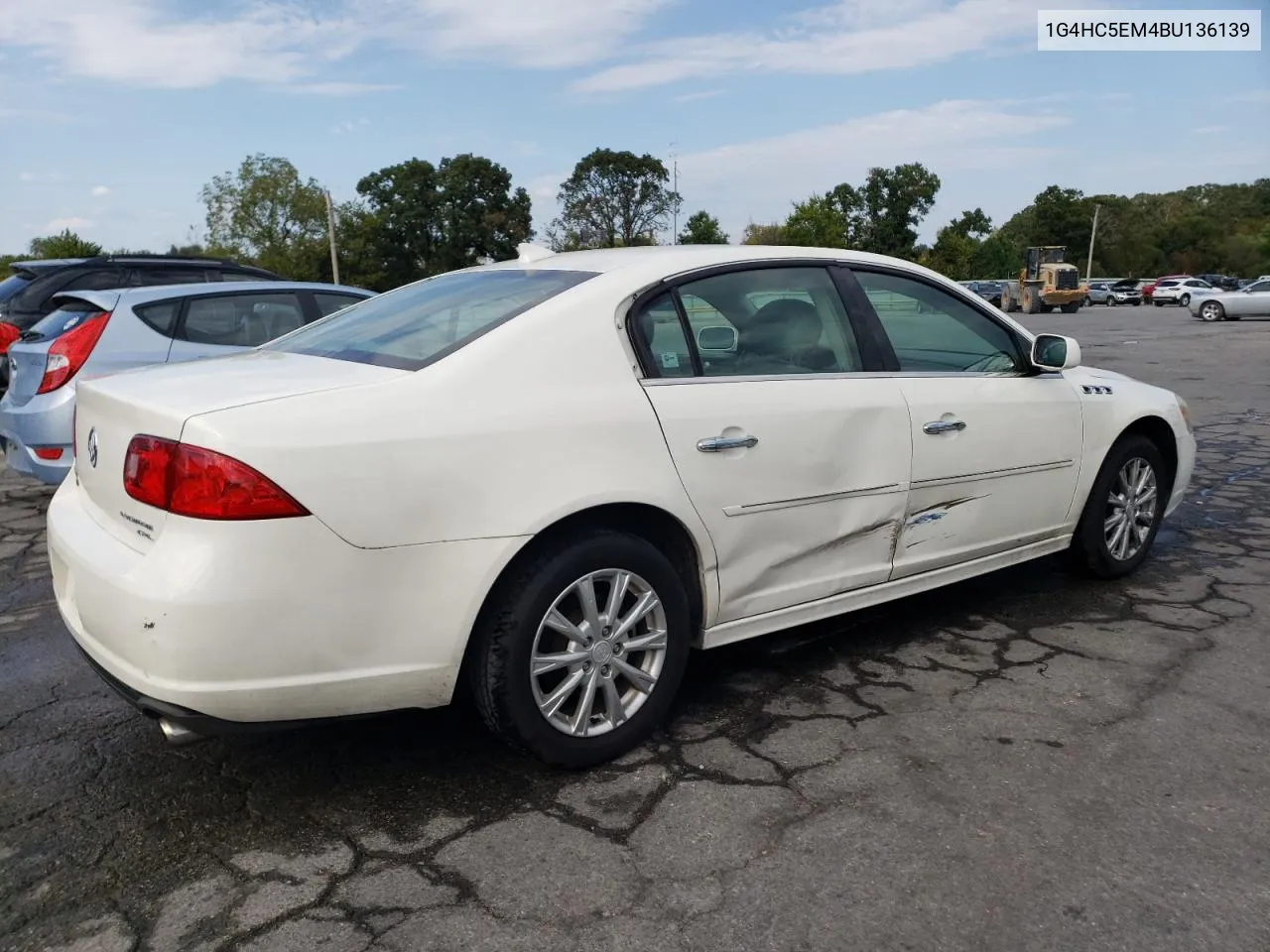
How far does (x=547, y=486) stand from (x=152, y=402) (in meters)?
1.04

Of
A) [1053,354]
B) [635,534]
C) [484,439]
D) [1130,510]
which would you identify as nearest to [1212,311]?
[1130,510]

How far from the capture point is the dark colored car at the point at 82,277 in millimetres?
8688

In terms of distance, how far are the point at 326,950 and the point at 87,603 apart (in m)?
1.13

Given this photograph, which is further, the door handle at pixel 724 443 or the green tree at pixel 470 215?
the green tree at pixel 470 215

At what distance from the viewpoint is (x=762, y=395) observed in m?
3.35

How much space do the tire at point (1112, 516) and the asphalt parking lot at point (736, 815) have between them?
0.55m

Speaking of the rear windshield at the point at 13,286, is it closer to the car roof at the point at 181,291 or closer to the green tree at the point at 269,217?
the car roof at the point at 181,291

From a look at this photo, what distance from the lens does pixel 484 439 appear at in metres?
2.73

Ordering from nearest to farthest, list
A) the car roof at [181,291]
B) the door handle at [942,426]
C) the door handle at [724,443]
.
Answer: the door handle at [724,443] → the door handle at [942,426] → the car roof at [181,291]

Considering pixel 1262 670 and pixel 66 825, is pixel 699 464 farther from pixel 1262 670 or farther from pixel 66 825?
pixel 1262 670

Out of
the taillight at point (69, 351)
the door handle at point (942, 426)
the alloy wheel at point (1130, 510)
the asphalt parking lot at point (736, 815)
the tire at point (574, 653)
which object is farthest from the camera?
the taillight at point (69, 351)

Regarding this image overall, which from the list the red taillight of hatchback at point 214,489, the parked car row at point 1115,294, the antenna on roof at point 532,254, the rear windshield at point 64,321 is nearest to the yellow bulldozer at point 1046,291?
the parked car row at point 1115,294

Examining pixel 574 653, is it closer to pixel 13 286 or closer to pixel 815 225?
pixel 13 286

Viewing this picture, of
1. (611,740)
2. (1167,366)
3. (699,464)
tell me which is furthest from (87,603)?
(1167,366)
